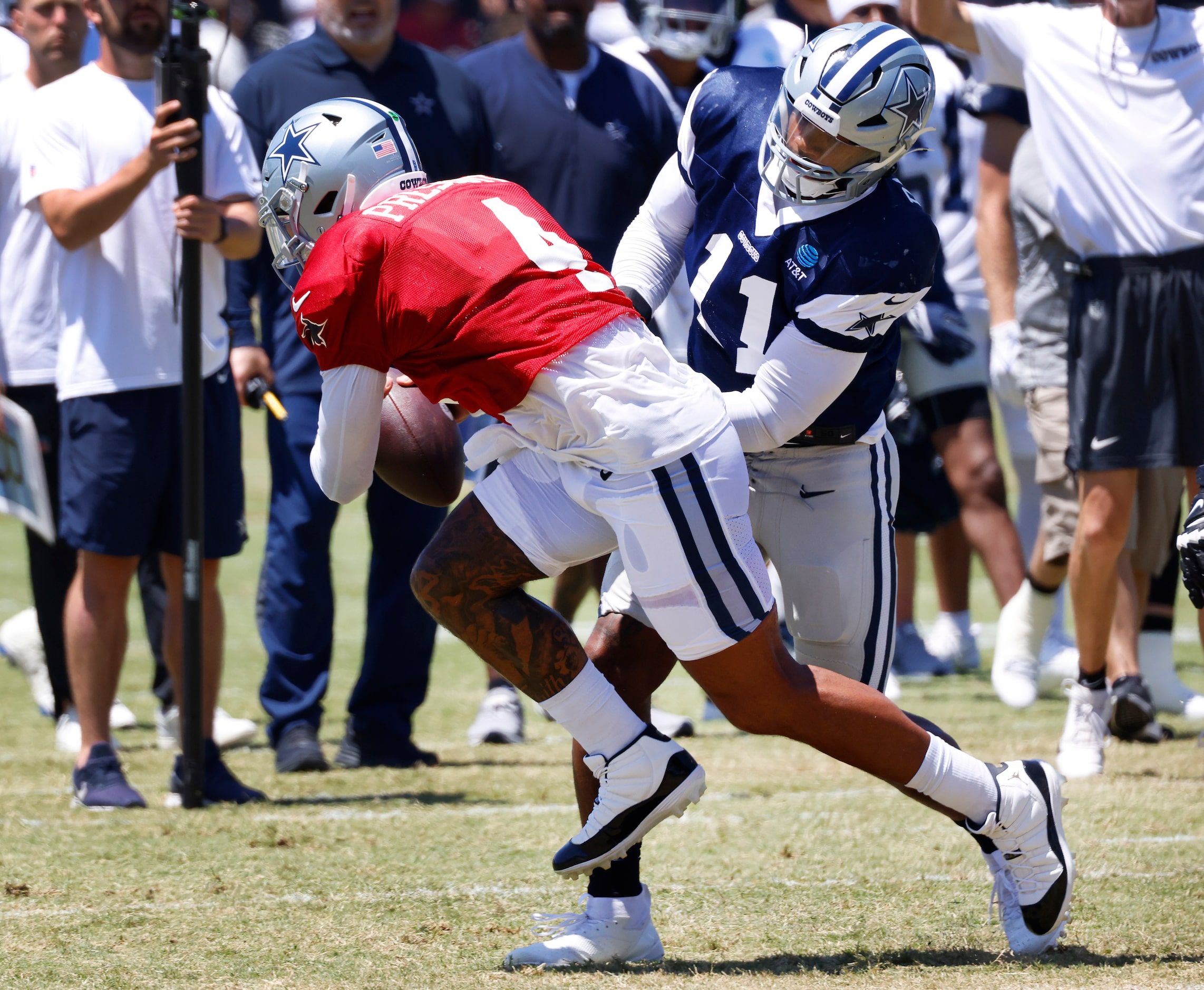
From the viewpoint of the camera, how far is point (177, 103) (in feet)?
15.6

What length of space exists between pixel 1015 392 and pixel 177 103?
3115 mm

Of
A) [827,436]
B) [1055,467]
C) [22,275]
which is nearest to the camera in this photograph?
[827,436]

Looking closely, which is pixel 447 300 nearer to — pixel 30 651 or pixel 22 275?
pixel 22 275

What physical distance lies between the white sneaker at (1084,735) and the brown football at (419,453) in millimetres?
2336

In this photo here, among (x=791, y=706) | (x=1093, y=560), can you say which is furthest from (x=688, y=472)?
(x=1093, y=560)

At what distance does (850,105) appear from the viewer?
332 cm

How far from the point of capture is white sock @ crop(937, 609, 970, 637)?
25.1 feet

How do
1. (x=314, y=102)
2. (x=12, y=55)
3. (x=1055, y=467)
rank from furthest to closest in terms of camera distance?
(x=12, y=55) < (x=1055, y=467) < (x=314, y=102)

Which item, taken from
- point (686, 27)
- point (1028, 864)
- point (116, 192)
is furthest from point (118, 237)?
point (1028, 864)

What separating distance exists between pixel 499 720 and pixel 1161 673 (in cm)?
252

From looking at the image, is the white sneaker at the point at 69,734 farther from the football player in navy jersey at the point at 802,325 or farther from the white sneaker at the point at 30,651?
the football player in navy jersey at the point at 802,325

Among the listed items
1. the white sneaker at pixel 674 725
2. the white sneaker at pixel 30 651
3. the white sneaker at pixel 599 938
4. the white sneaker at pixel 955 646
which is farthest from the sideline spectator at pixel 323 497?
the white sneaker at pixel 955 646

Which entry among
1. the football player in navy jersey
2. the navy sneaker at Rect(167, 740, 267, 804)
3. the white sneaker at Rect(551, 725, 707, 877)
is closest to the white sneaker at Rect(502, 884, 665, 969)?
the football player in navy jersey

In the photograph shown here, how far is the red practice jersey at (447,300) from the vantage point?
3.20 m
